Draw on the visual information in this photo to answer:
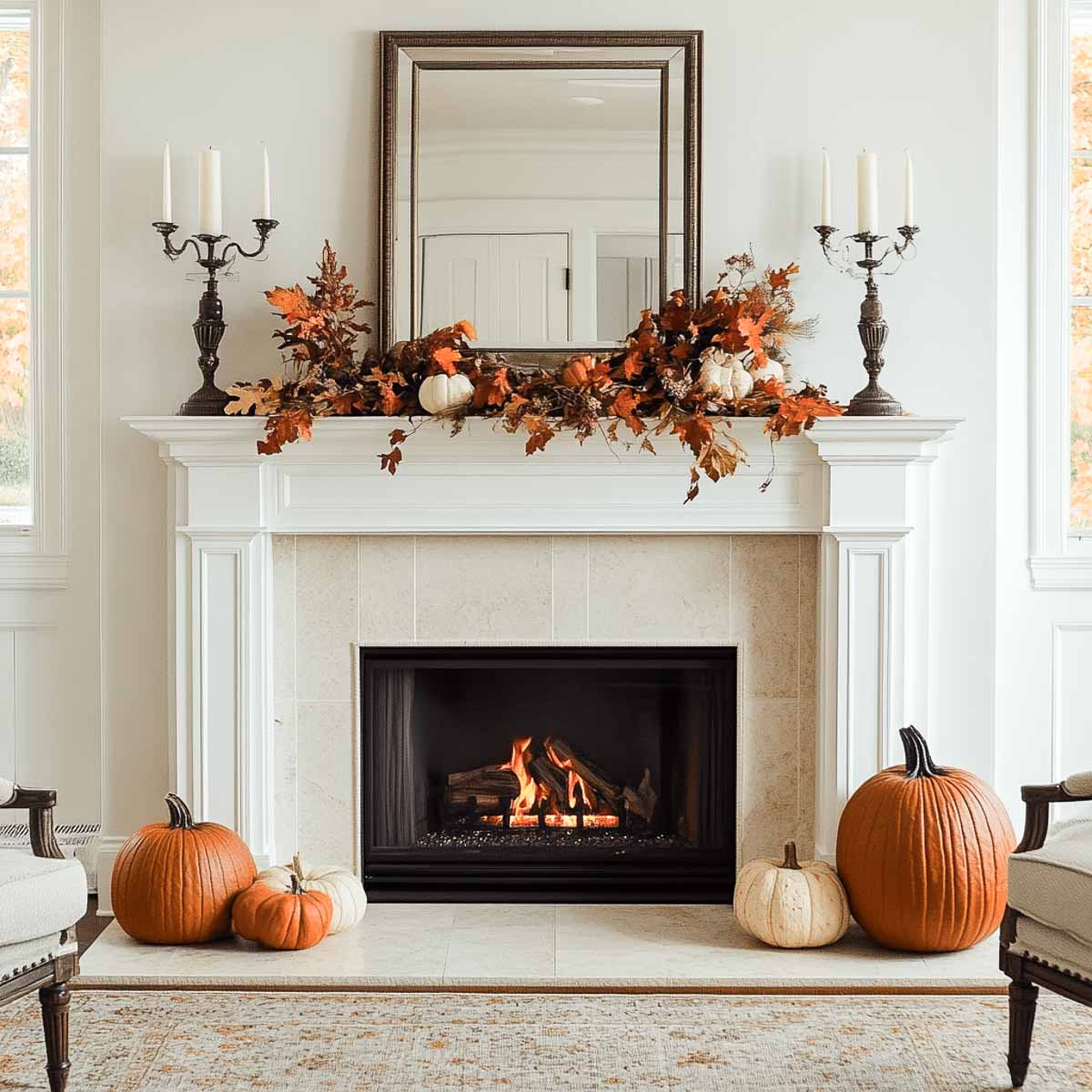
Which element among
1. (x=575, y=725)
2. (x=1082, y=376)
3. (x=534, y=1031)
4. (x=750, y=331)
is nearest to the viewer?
(x=534, y=1031)

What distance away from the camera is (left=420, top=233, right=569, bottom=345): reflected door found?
3.23m

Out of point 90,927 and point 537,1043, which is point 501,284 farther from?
point 90,927

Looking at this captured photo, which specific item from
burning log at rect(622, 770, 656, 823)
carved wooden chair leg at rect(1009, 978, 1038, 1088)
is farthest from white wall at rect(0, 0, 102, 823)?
carved wooden chair leg at rect(1009, 978, 1038, 1088)

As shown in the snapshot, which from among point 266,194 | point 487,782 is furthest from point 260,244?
point 487,782

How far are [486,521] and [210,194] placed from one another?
1075 millimetres

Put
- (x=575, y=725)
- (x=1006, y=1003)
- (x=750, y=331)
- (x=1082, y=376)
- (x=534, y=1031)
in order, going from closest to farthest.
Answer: (x=534, y=1031) → (x=1006, y=1003) → (x=750, y=331) → (x=575, y=725) → (x=1082, y=376)

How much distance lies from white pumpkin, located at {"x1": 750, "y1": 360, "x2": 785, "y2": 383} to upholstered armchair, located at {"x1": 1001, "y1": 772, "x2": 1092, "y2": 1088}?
1.16 meters

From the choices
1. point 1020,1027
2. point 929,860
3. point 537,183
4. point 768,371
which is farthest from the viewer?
point 537,183

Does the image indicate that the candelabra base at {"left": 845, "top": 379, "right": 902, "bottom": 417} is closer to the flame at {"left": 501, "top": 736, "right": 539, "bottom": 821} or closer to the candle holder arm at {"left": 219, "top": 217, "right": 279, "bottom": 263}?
the flame at {"left": 501, "top": 736, "right": 539, "bottom": 821}

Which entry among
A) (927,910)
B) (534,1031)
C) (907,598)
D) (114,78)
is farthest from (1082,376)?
(114,78)

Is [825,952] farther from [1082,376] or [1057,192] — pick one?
[1057,192]

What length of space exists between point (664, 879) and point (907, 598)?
99 cm

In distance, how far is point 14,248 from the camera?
11.9ft

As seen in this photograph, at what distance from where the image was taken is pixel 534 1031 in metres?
2.50
